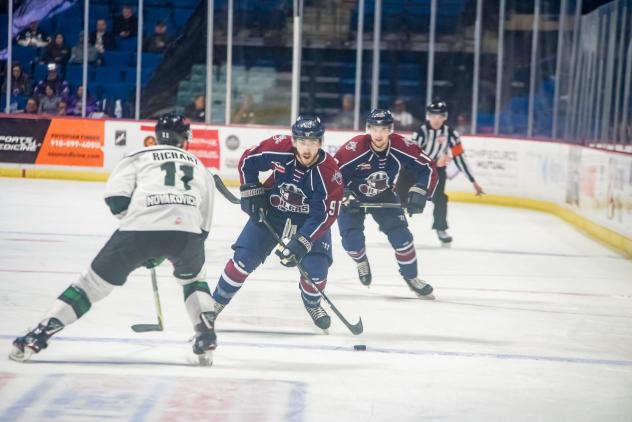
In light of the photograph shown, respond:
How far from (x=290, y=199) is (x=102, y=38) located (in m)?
12.6

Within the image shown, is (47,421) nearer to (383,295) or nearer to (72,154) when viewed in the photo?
(383,295)

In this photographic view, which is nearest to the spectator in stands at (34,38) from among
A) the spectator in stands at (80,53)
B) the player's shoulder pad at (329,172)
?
the spectator in stands at (80,53)

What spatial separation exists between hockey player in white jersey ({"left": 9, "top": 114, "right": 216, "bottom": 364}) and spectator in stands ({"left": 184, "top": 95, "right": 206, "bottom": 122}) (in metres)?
12.0

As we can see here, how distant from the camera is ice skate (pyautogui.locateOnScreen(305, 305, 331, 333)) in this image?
6.24 meters

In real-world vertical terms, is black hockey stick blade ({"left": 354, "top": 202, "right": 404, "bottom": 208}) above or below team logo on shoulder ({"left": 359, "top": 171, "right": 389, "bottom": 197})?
below

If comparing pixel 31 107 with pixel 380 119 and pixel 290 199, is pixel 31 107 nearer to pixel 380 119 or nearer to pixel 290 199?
pixel 380 119

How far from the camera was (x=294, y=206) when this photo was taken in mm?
6180

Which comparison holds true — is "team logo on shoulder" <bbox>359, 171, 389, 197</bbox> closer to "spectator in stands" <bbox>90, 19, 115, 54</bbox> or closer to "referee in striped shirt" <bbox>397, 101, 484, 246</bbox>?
"referee in striped shirt" <bbox>397, 101, 484, 246</bbox>

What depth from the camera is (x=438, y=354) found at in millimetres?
5805

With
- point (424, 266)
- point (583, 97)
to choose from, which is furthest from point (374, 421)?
point (583, 97)

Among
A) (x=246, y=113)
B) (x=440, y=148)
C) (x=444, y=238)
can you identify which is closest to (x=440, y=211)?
(x=444, y=238)

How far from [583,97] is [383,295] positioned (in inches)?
271

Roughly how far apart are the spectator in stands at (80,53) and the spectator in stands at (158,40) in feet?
3.60

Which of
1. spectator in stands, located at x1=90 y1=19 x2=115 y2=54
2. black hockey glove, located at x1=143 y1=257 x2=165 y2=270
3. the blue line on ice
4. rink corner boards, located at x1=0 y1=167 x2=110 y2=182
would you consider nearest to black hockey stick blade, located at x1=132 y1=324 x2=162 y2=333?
the blue line on ice
